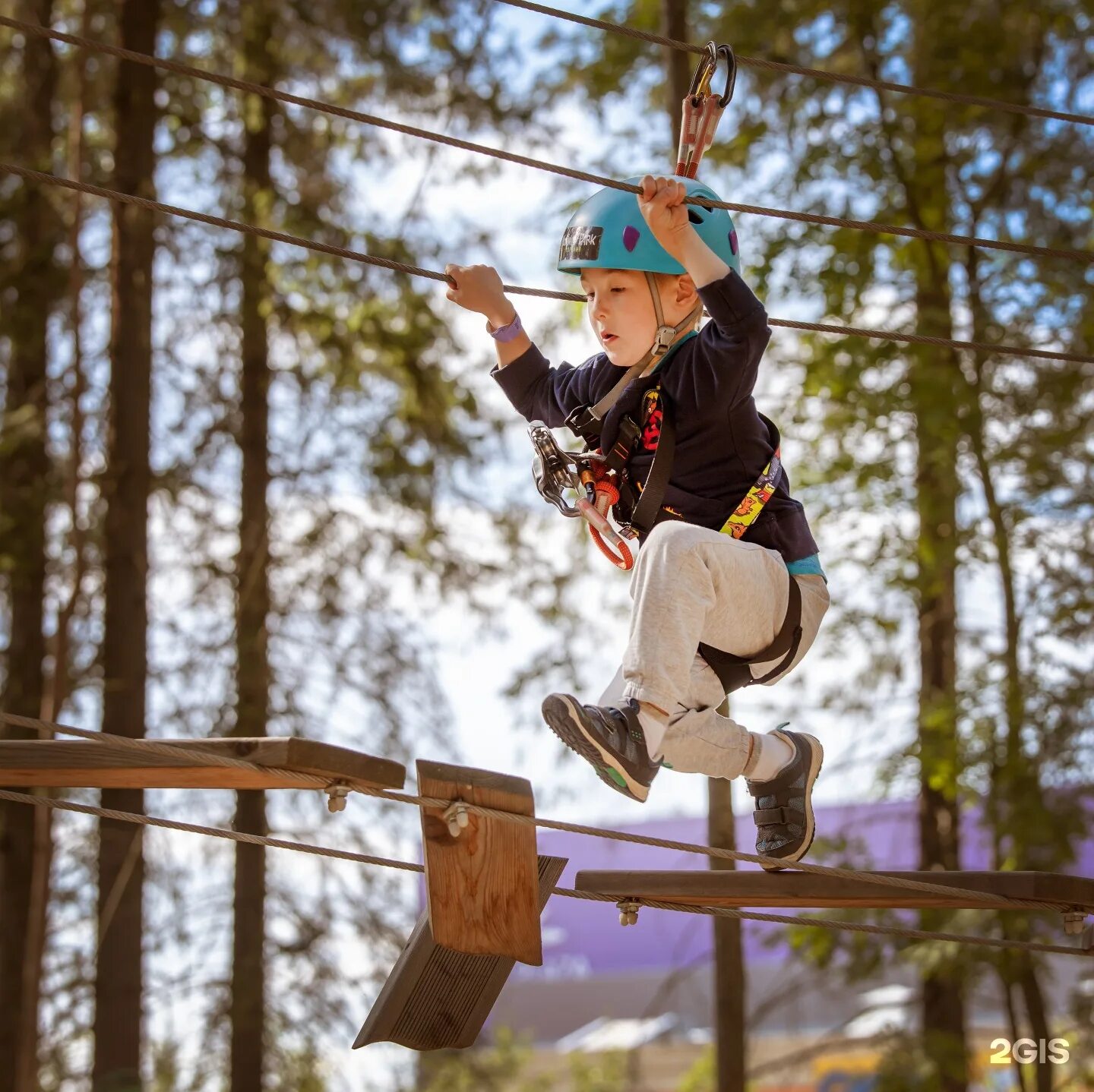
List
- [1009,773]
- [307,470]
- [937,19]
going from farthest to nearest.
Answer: [307,470] → [937,19] → [1009,773]

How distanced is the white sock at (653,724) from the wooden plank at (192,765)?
56 centimetres

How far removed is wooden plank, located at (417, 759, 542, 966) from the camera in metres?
3.68

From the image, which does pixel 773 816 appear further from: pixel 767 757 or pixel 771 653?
pixel 771 653

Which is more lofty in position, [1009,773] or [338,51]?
[338,51]

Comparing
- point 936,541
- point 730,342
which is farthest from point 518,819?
point 936,541

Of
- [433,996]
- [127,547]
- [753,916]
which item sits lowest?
[433,996]

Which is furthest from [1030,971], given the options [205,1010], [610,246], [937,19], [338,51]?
[338,51]

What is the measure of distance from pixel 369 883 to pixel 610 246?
26.7 ft

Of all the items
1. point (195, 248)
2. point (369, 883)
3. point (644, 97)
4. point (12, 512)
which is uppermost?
point (644, 97)

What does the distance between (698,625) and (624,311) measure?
0.84 metres

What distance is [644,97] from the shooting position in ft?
37.1

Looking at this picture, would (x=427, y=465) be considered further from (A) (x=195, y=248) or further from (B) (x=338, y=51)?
(B) (x=338, y=51)

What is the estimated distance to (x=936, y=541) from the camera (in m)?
10.1

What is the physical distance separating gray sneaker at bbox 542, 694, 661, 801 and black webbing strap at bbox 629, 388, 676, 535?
1.64 ft
